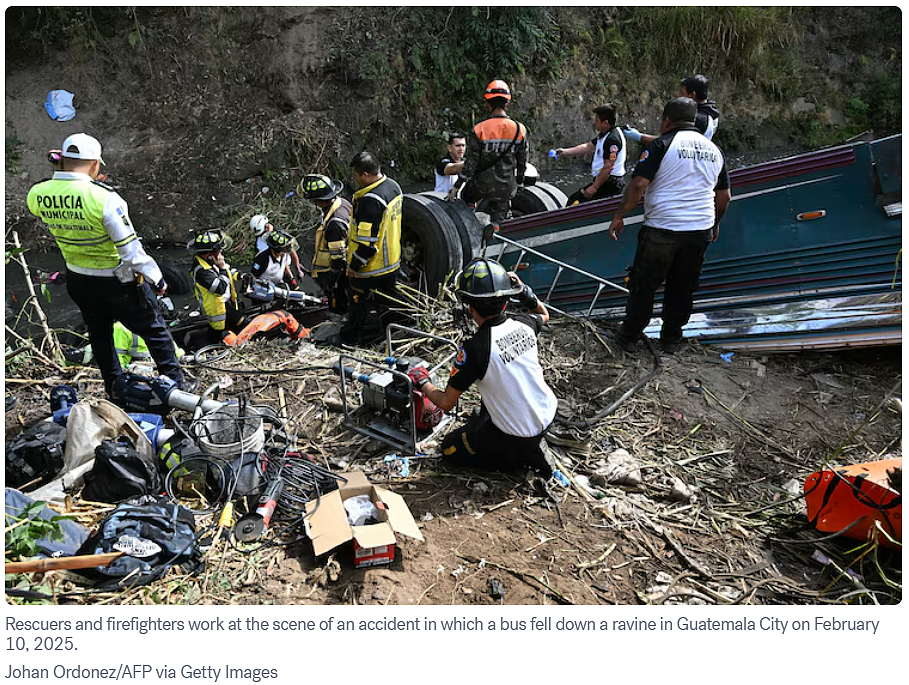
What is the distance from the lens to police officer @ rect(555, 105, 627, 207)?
6320 mm

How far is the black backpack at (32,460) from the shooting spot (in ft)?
11.5

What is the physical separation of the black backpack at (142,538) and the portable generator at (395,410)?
131cm

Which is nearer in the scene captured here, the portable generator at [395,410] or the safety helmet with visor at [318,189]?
the portable generator at [395,410]

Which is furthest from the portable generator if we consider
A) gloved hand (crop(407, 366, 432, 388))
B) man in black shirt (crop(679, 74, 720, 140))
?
man in black shirt (crop(679, 74, 720, 140))

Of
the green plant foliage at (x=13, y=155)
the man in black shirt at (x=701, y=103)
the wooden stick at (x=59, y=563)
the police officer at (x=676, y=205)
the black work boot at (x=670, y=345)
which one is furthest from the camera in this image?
the green plant foliage at (x=13, y=155)

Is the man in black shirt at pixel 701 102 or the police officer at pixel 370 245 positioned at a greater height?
the man in black shirt at pixel 701 102

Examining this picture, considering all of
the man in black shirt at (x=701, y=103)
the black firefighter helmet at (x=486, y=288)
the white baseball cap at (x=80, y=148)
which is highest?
the man in black shirt at (x=701, y=103)

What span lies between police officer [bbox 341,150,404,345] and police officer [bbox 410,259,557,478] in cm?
217

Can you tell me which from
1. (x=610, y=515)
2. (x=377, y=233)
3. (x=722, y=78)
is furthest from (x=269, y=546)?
(x=722, y=78)

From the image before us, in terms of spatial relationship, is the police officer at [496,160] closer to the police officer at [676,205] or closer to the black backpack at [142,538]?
the police officer at [676,205]

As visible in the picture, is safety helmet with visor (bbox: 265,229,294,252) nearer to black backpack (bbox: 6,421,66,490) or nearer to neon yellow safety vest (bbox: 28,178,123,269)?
neon yellow safety vest (bbox: 28,178,123,269)

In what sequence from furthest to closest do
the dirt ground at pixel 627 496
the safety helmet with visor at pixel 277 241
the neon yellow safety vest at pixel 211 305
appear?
the safety helmet with visor at pixel 277 241 → the neon yellow safety vest at pixel 211 305 → the dirt ground at pixel 627 496

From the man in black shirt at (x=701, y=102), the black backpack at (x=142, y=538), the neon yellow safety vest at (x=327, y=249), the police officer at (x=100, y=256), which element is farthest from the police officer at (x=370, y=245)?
the black backpack at (x=142, y=538)

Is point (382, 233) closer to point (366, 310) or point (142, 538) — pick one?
point (366, 310)
